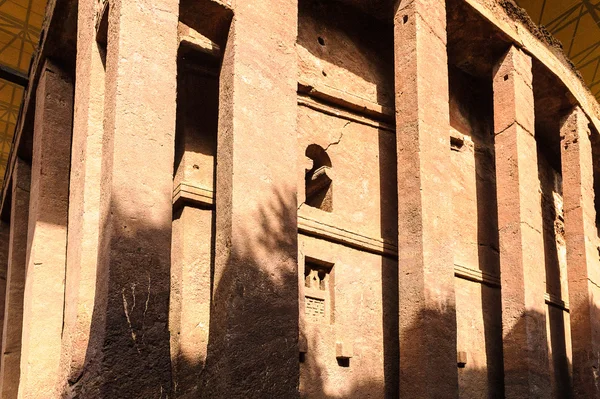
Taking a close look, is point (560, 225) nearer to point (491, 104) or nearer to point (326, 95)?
point (491, 104)

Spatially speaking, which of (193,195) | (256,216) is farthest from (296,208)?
(193,195)

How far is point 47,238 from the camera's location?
8.24m

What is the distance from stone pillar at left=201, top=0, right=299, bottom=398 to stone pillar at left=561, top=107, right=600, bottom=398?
5725 mm

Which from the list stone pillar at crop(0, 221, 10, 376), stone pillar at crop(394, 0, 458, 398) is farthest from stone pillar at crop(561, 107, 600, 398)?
stone pillar at crop(0, 221, 10, 376)

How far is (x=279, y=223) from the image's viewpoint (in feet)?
20.0

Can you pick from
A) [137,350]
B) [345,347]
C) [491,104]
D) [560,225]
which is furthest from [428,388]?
[560,225]

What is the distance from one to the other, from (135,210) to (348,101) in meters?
3.73

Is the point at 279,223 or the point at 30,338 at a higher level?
the point at 279,223

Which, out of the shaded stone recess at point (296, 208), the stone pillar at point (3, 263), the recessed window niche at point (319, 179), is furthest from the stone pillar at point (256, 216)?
the stone pillar at point (3, 263)

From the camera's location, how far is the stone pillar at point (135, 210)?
4.95 metres

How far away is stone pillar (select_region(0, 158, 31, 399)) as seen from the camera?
9367 millimetres

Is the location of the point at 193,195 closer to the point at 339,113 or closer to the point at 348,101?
the point at 339,113

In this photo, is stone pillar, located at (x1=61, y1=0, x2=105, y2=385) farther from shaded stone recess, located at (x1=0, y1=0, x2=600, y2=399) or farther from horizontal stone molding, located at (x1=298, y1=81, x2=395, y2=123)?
horizontal stone molding, located at (x1=298, y1=81, x2=395, y2=123)

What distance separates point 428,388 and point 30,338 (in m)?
3.93
